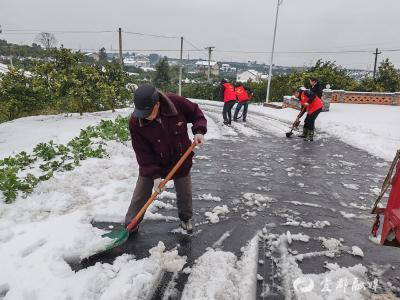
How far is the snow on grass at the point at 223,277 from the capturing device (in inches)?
110

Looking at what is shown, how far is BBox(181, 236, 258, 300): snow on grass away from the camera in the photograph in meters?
2.78

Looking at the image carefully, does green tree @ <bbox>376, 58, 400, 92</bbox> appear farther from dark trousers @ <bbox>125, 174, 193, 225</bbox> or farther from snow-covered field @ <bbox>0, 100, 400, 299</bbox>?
dark trousers @ <bbox>125, 174, 193, 225</bbox>

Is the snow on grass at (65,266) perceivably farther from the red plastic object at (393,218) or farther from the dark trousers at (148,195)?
the red plastic object at (393,218)

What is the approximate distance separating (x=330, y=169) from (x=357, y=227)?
2.60 metres

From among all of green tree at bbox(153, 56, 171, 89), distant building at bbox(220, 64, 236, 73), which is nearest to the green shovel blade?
green tree at bbox(153, 56, 171, 89)

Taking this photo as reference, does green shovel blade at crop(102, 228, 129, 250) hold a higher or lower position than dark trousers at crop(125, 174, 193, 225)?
lower

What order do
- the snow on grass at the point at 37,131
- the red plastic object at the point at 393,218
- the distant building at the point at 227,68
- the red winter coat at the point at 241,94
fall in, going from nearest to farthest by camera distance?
the red plastic object at the point at 393,218, the snow on grass at the point at 37,131, the red winter coat at the point at 241,94, the distant building at the point at 227,68

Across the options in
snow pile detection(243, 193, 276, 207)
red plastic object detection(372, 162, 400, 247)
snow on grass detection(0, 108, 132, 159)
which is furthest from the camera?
snow on grass detection(0, 108, 132, 159)

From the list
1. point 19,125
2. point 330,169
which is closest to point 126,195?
point 330,169

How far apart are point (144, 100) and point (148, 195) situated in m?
1.17

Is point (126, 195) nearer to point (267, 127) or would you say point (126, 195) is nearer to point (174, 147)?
point (174, 147)

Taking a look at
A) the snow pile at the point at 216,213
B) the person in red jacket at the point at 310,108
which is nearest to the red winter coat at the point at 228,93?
the person in red jacket at the point at 310,108

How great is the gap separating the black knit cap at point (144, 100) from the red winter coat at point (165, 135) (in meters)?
0.20

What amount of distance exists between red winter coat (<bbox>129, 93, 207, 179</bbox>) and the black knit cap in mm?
201
